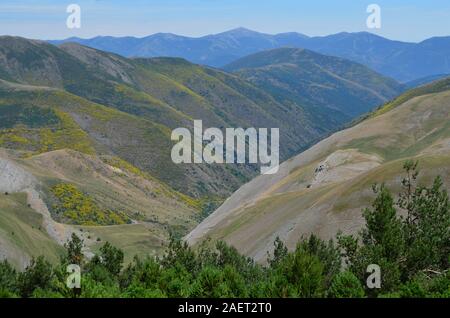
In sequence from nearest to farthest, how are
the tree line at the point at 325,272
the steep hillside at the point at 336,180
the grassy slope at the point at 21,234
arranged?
the tree line at the point at 325,272 → the steep hillside at the point at 336,180 → the grassy slope at the point at 21,234

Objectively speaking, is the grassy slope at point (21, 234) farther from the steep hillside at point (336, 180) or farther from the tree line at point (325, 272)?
the tree line at point (325, 272)

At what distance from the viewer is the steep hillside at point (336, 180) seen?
204 ft

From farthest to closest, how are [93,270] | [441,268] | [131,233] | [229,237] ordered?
[131,233] < [229,237] < [93,270] < [441,268]

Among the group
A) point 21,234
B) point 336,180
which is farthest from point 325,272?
point 21,234

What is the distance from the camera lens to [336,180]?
9106 centimetres

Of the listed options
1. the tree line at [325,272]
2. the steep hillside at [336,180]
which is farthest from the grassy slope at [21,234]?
the tree line at [325,272]

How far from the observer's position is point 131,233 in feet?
363

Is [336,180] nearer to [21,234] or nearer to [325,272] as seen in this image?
[21,234]

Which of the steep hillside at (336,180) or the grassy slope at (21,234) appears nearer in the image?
the steep hillside at (336,180)

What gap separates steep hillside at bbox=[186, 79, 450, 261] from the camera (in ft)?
204
